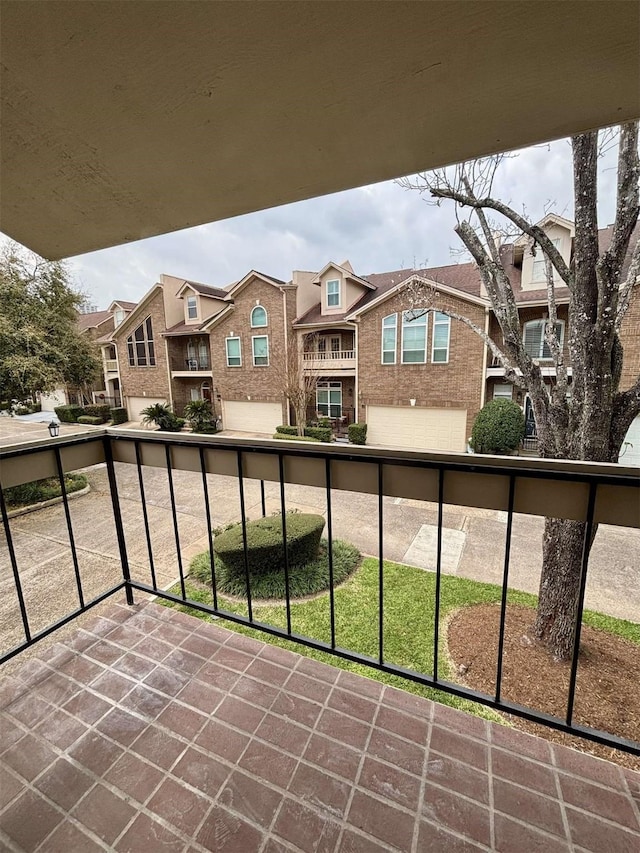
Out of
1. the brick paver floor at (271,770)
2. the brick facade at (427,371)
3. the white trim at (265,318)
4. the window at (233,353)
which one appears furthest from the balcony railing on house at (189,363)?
the brick paver floor at (271,770)

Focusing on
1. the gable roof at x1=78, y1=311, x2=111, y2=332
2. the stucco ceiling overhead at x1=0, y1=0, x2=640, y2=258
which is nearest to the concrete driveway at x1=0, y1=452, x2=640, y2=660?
the stucco ceiling overhead at x1=0, y1=0, x2=640, y2=258

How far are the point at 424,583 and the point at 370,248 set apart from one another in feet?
35.6

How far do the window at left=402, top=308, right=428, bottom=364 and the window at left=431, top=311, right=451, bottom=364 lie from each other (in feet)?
0.90

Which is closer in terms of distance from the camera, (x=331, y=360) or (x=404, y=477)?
(x=404, y=477)

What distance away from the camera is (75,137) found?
3.68ft

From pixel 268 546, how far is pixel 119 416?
16.4 metres

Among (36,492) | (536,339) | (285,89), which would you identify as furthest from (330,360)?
(285,89)

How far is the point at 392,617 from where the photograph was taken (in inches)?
132

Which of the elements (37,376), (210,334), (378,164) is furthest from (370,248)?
(378,164)

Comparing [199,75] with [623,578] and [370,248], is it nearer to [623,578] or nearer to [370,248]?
[623,578]

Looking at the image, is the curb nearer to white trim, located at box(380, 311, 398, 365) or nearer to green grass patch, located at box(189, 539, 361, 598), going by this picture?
green grass patch, located at box(189, 539, 361, 598)

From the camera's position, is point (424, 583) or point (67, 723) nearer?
point (67, 723)

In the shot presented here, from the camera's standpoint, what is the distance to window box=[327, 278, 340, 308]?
40.9ft

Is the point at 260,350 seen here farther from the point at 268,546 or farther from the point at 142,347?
the point at 268,546
